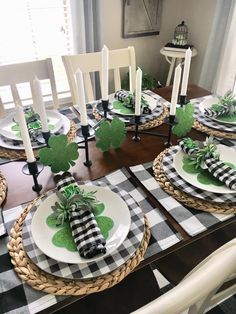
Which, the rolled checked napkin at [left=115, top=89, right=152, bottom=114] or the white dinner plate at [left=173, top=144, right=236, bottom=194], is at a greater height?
the rolled checked napkin at [left=115, top=89, right=152, bottom=114]

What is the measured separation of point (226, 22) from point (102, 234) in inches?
79.4

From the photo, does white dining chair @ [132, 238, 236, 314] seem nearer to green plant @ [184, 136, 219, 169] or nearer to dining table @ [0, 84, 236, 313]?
dining table @ [0, 84, 236, 313]

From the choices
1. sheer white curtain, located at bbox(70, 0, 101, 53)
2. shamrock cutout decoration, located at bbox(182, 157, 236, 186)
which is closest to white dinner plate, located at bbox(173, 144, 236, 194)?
shamrock cutout decoration, located at bbox(182, 157, 236, 186)

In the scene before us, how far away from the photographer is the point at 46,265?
0.58 meters

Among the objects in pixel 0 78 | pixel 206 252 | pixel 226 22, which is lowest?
pixel 206 252

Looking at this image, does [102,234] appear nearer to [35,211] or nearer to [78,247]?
[78,247]

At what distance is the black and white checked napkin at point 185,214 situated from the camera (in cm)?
70

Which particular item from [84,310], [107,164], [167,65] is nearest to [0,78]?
[107,164]

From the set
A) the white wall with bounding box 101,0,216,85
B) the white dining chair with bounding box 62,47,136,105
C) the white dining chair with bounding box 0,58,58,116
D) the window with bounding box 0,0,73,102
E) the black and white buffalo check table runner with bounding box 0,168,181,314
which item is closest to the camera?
the black and white buffalo check table runner with bounding box 0,168,181,314

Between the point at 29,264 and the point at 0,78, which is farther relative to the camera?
the point at 0,78

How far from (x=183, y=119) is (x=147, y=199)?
1.20 feet

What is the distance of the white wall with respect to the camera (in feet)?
7.29

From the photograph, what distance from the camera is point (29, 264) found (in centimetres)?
60

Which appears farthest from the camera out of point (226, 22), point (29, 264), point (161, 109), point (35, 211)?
point (226, 22)
